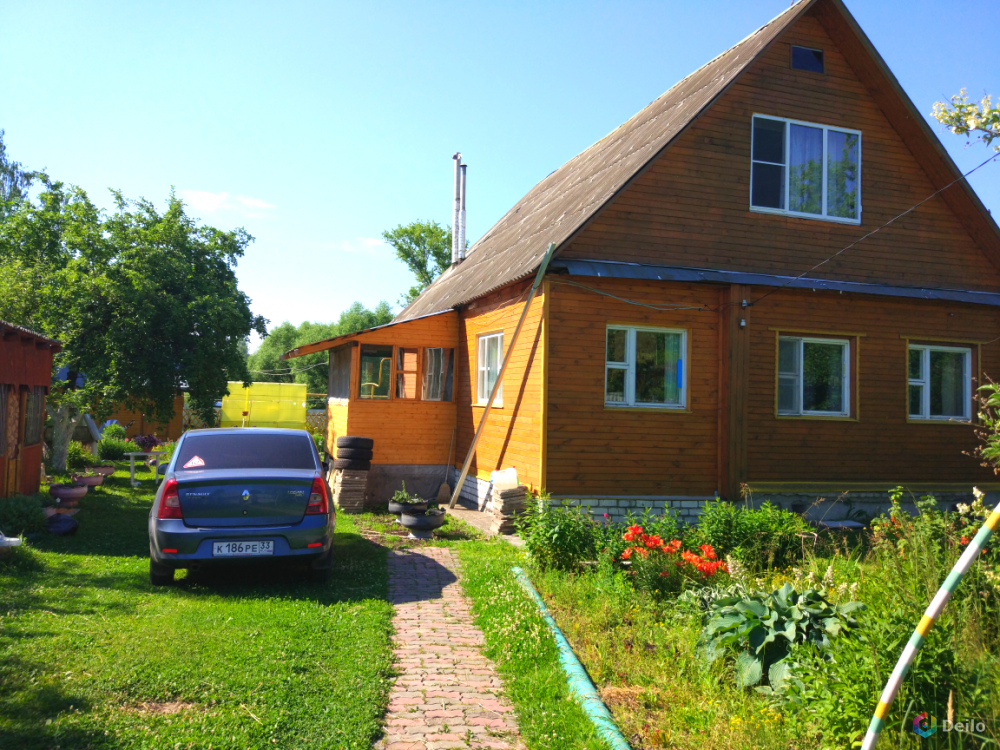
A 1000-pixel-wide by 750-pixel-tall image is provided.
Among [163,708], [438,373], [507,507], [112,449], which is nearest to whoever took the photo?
[163,708]

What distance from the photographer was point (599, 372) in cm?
1104

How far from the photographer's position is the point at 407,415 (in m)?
14.9

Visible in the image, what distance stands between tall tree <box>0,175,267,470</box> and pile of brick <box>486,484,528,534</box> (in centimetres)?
870

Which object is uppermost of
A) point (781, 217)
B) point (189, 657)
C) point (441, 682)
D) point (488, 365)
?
point (781, 217)

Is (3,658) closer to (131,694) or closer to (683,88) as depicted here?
(131,694)

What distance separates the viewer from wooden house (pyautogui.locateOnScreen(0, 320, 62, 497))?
10.4m

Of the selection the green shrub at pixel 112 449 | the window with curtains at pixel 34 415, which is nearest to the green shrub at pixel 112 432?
the green shrub at pixel 112 449

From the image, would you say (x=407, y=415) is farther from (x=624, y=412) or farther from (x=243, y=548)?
(x=243, y=548)

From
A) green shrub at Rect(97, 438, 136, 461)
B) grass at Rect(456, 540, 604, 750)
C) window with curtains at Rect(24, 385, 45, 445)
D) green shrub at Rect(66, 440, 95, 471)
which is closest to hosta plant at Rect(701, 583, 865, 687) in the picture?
grass at Rect(456, 540, 604, 750)

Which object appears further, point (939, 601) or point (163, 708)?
point (163, 708)

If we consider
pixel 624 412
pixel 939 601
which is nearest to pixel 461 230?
pixel 624 412

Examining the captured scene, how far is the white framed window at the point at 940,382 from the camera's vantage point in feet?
41.5

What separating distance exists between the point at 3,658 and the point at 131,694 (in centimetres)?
115

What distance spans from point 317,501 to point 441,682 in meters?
2.84
